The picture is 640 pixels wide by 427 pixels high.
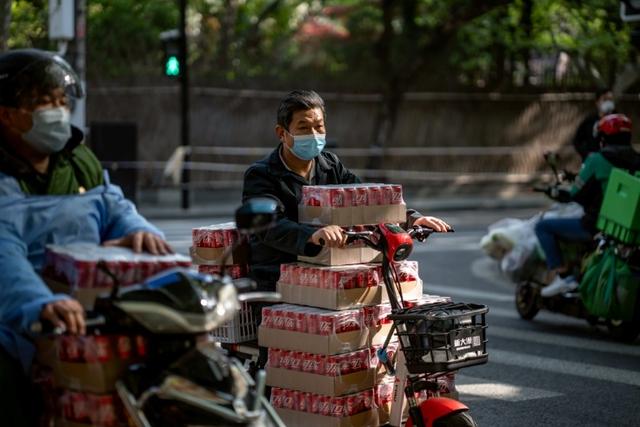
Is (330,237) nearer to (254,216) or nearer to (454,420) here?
(454,420)

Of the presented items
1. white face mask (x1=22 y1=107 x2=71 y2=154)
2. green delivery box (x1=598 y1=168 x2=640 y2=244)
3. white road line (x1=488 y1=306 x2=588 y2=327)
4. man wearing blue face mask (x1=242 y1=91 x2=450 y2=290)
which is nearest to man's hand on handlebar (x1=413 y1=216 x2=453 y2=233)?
man wearing blue face mask (x1=242 y1=91 x2=450 y2=290)

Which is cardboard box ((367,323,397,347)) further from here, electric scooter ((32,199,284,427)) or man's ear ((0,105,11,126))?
man's ear ((0,105,11,126))

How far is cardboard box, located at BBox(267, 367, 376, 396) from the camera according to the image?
5.91 metres

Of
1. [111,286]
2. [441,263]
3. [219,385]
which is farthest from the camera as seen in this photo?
[441,263]

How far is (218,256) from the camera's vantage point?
6.55 metres

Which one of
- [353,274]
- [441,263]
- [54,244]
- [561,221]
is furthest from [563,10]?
[54,244]

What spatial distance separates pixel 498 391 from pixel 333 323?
2681mm

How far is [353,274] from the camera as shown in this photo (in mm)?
6070

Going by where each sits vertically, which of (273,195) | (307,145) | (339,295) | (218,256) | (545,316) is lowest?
(545,316)

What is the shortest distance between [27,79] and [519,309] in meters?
7.83

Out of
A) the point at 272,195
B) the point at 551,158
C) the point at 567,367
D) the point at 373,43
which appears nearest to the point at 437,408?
the point at 272,195

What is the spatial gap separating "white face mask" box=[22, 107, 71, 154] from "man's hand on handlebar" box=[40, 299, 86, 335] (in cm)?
75

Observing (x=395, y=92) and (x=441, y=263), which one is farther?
(x=395, y=92)

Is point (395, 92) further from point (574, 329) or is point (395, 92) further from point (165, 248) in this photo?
point (165, 248)
